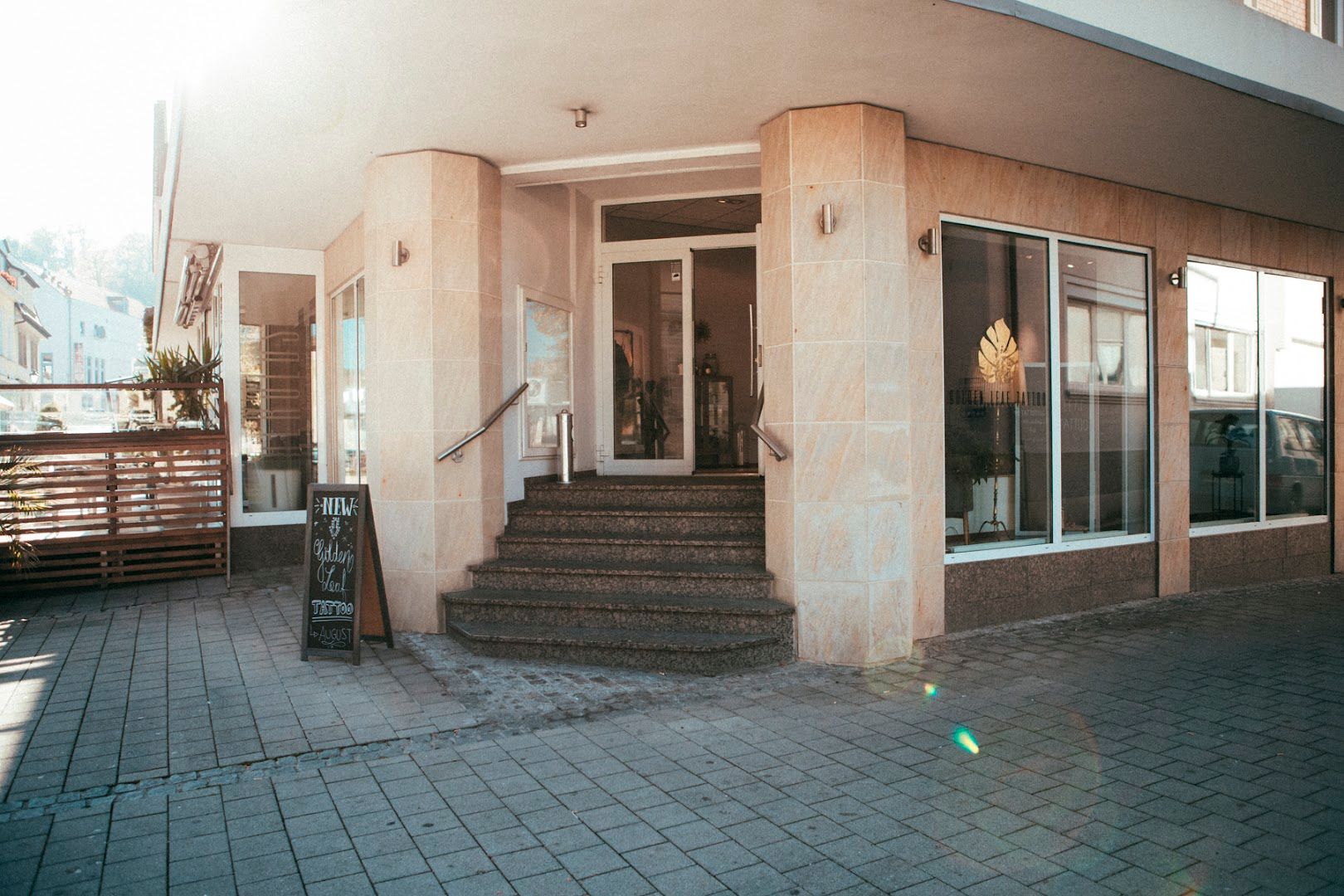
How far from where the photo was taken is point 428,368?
6414mm

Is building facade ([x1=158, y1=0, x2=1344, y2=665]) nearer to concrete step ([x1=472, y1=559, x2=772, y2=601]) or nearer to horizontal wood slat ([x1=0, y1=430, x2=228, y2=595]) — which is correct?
concrete step ([x1=472, y1=559, x2=772, y2=601])

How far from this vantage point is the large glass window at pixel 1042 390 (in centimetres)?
649

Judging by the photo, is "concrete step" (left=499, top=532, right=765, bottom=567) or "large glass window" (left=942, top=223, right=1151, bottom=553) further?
"large glass window" (left=942, top=223, right=1151, bottom=553)

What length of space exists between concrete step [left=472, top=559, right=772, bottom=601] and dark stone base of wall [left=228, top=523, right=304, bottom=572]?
151 inches

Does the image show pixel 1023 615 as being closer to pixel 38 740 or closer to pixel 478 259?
pixel 478 259

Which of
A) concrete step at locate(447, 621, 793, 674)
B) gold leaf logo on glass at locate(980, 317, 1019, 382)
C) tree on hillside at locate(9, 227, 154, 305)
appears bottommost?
concrete step at locate(447, 621, 793, 674)

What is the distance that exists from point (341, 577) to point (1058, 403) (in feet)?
17.6

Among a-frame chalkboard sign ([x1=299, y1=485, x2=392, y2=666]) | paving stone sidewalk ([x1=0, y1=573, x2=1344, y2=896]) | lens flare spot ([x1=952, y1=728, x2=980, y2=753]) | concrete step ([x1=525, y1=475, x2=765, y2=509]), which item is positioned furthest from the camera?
concrete step ([x1=525, y1=475, x2=765, y2=509])

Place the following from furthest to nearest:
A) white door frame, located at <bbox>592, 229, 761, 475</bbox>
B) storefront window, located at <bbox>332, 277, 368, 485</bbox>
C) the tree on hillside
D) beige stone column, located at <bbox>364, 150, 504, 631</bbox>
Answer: the tree on hillside → storefront window, located at <bbox>332, 277, 368, 485</bbox> → white door frame, located at <bbox>592, 229, 761, 475</bbox> → beige stone column, located at <bbox>364, 150, 504, 631</bbox>

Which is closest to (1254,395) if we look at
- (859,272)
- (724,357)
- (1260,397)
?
(1260,397)

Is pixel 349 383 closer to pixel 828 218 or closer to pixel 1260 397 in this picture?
pixel 828 218

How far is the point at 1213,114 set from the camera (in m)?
5.64

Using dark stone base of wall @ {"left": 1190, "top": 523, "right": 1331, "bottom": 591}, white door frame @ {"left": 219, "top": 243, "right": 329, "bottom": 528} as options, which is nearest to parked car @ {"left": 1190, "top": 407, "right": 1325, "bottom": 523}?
dark stone base of wall @ {"left": 1190, "top": 523, "right": 1331, "bottom": 591}

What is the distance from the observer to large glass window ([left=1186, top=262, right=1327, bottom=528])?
815 centimetres
